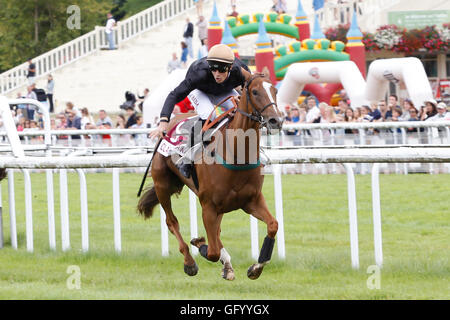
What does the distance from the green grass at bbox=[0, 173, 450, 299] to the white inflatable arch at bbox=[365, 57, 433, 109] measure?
15.2ft

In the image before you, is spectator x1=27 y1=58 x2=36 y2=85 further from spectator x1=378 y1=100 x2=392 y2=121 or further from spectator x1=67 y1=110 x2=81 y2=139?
spectator x1=378 y1=100 x2=392 y2=121

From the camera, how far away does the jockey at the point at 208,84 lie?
6.19m

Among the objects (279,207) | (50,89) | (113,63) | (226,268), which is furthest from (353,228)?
(113,63)

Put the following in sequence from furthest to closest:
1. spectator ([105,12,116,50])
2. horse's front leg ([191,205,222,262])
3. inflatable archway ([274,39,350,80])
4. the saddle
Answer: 1. spectator ([105,12,116,50])
2. inflatable archway ([274,39,350,80])
3. the saddle
4. horse's front leg ([191,205,222,262])

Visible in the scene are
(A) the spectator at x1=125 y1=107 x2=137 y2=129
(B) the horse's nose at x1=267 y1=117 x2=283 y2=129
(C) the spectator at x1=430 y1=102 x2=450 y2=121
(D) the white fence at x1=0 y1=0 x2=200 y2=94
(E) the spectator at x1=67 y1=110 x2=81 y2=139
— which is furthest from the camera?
(D) the white fence at x1=0 y1=0 x2=200 y2=94

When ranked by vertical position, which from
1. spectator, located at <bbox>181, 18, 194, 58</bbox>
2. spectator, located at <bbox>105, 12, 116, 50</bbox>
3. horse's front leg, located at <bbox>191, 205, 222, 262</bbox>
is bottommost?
horse's front leg, located at <bbox>191, 205, 222, 262</bbox>

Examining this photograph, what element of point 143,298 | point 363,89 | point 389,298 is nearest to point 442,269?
point 389,298

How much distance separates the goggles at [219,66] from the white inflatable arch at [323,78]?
1252cm

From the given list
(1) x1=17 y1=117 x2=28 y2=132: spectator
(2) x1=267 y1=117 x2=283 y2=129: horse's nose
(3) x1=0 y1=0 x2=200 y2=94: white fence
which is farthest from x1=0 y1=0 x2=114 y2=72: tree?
(2) x1=267 y1=117 x2=283 y2=129: horse's nose

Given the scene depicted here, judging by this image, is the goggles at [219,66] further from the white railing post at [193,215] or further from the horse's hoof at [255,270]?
the white railing post at [193,215]

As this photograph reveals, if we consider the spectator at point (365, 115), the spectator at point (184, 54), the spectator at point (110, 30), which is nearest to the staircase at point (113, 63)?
the spectator at point (110, 30)

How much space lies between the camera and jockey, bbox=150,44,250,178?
6191 mm

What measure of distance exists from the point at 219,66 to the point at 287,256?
2.05m

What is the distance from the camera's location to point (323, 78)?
19766mm
